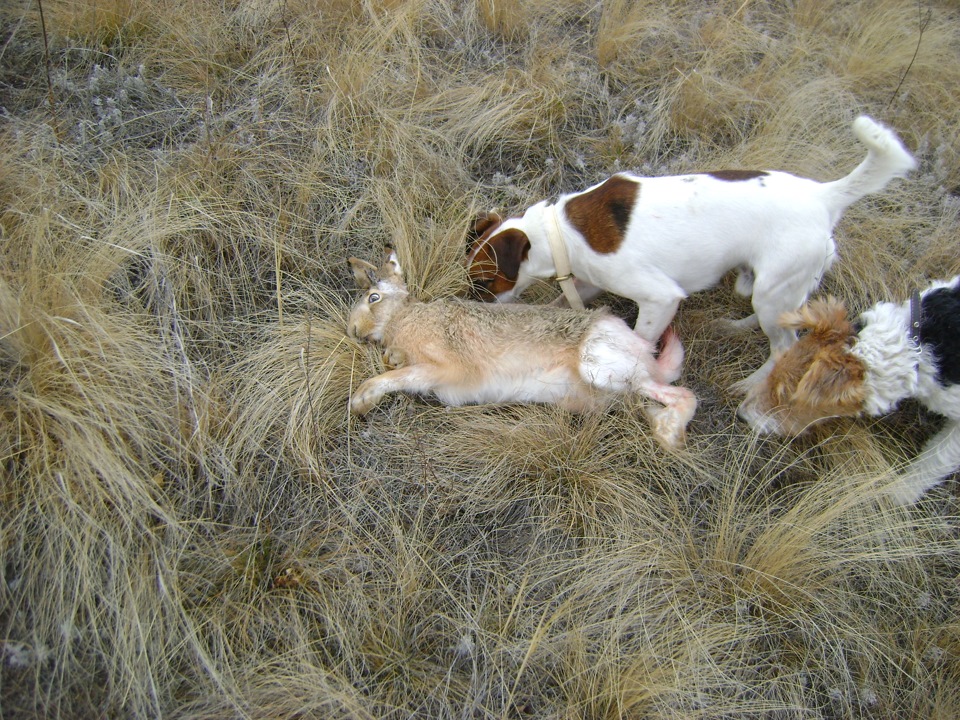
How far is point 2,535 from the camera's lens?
87.0 inches

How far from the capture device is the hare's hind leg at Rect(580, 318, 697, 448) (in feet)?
9.48

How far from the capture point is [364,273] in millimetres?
3287

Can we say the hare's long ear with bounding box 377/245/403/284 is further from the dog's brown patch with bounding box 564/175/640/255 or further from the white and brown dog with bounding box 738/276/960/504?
the white and brown dog with bounding box 738/276/960/504

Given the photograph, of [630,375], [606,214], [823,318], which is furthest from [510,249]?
[823,318]

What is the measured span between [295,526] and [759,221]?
244 cm

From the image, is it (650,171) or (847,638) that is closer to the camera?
(847,638)

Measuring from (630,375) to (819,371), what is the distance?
30.8 inches

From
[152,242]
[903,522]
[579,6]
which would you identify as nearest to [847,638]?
[903,522]

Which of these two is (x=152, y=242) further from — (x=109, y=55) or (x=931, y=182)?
(x=931, y=182)

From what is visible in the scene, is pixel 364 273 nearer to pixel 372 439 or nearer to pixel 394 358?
pixel 394 358

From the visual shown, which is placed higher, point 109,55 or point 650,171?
point 109,55

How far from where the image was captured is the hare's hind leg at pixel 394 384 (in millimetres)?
2953

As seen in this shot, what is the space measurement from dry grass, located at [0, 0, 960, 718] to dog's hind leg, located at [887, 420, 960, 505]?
9cm

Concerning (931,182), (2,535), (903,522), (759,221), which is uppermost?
(759,221)
